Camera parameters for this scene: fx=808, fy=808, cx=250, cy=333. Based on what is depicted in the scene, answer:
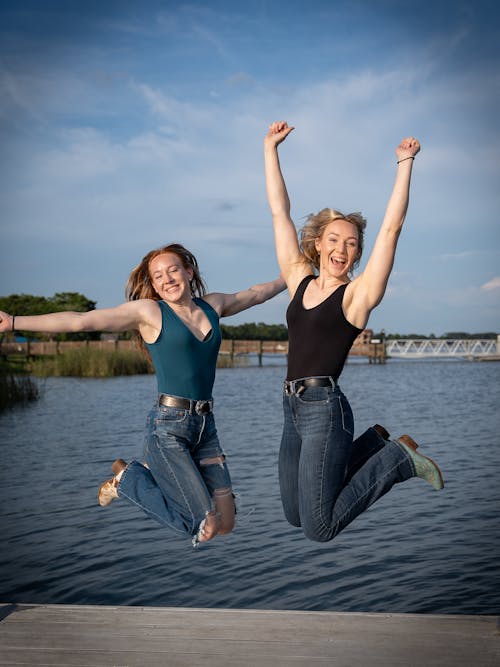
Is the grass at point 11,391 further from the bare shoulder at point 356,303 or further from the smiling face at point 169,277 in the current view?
the bare shoulder at point 356,303

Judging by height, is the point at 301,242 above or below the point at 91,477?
above

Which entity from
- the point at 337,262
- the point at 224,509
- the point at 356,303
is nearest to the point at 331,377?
the point at 356,303

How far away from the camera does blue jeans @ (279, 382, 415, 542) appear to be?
4254mm

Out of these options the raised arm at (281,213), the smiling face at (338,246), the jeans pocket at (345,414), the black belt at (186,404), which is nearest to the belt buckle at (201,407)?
the black belt at (186,404)

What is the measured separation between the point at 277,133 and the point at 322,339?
1235mm

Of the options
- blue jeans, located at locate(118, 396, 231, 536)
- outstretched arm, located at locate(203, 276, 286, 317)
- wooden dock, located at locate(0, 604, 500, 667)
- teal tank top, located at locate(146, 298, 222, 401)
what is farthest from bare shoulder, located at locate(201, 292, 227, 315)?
wooden dock, located at locate(0, 604, 500, 667)

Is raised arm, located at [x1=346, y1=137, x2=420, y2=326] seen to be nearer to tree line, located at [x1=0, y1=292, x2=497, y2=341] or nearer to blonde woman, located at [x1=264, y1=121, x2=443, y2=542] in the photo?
blonde woman, located at [x1=264, y1=121, x2=443, y2=542]

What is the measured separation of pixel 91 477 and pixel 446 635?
1193 cm

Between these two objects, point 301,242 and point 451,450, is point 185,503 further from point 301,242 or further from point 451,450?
point 451,450

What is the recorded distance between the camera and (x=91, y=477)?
640 inches

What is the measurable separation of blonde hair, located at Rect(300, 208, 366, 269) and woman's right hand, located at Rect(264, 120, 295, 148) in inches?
18.4

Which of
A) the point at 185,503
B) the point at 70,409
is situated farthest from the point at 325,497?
the point at 70,409

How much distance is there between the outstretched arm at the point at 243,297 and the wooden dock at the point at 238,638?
2.13 metres

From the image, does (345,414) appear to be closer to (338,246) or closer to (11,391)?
(338,246)
